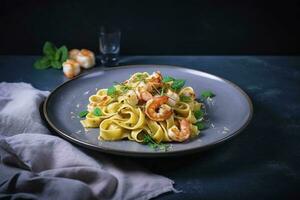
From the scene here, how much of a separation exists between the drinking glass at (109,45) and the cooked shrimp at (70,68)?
0.16 metres

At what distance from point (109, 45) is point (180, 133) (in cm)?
87

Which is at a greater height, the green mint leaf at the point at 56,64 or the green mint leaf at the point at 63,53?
the green mint leaf at the point at 63,53

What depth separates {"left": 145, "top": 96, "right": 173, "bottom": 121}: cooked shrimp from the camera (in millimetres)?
1387

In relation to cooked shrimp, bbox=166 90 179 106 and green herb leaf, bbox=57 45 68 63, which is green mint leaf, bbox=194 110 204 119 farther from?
green herb leaf, bbox=57 45 68 63

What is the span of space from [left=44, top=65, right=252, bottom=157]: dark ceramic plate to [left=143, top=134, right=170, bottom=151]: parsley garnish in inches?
0.8

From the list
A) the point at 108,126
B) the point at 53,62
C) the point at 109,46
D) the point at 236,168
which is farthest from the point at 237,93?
the point at 53,62

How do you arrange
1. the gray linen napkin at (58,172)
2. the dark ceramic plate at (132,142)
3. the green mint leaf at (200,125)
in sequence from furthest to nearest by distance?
the green mint leaf at (200,125)
the dark ceramic plate at (132,142)
the gray linen napkin at (58,172)

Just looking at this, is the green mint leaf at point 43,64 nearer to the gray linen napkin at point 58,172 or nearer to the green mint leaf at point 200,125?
the gray linen napkin at point 58,172

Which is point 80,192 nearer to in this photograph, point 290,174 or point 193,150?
point 193,150

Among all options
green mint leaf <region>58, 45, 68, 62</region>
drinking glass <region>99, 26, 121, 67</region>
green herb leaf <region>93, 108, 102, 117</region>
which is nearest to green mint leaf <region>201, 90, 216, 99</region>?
green herb leaf <region>93, 108, 102, 117</region>

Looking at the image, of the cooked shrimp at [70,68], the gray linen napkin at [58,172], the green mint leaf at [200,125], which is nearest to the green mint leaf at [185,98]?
the green mint leaf at [200,125]

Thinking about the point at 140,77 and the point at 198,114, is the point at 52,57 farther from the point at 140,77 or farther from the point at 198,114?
the point at 198,114

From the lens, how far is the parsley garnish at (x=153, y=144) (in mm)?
1316

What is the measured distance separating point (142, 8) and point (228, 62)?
515 mm
